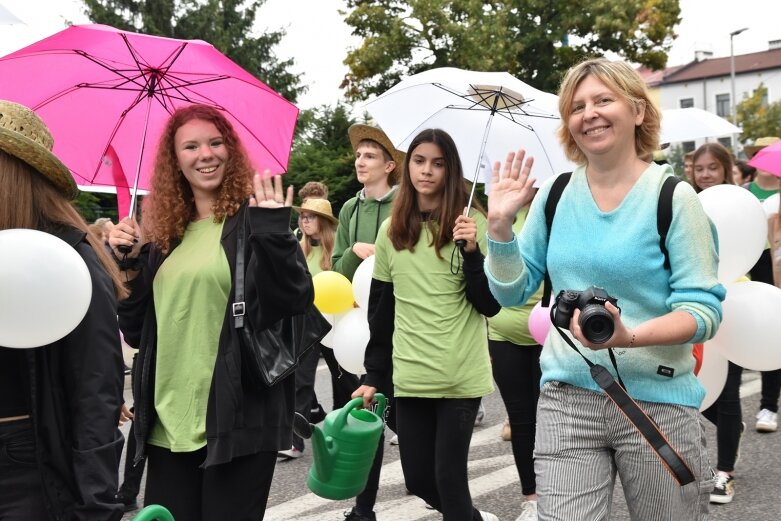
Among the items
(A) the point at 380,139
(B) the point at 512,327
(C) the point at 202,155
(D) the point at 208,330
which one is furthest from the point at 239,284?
(A) the point at 380,139

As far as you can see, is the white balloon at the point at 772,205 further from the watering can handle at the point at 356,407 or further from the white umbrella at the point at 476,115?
the watering can handle at the point at 356,407

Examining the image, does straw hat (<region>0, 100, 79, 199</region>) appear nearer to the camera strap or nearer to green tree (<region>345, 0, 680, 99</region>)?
the camera strap

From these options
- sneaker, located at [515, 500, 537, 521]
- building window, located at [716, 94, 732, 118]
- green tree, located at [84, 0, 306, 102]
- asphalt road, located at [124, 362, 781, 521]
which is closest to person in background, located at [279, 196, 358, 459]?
asphalt road, located at [124, 362, 781, 521]

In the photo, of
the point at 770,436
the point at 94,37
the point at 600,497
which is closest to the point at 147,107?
the point at 94,37

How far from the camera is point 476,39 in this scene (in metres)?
26.5

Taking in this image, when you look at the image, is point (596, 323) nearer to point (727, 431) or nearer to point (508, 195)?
point (508, 195)

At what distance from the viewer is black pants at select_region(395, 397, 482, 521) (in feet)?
14.3

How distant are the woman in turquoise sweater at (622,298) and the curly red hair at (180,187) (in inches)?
41.7

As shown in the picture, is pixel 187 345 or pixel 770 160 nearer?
pixel 187 345

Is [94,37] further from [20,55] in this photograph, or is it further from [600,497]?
[600,497]

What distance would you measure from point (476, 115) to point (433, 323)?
1436 mm

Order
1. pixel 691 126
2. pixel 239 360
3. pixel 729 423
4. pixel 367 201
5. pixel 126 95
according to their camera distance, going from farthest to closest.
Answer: pixel 691 126
pixel 367 201
pixel 729 423
pixel 126 95
pixel 239 360

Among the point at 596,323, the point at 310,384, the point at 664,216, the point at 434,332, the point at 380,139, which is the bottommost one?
the point at 310,384

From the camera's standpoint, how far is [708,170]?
6.50 meters
